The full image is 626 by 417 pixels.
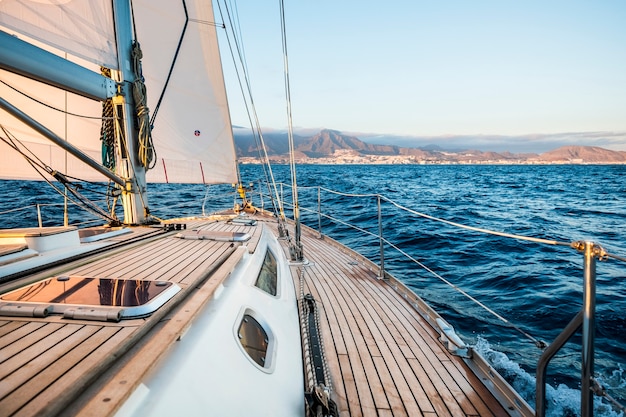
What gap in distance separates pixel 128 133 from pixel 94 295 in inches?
131

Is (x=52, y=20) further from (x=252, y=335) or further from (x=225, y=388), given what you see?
(x=225, y=388)

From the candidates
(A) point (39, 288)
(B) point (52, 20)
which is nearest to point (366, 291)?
(A) point (39, 288)

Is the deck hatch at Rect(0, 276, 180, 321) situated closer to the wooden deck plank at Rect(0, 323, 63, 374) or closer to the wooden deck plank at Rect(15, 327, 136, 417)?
the wooden deck plank at Rect(0, 323, 63, 374)

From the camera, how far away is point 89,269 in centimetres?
242

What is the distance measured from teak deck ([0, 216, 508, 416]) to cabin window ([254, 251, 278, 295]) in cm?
26

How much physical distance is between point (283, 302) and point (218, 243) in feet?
3.01

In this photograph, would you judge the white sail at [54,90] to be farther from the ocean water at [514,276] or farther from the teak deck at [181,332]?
the teak deck at [181,332]

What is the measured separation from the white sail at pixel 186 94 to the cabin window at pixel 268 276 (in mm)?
3526

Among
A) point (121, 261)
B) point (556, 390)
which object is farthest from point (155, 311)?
point (556, 390)

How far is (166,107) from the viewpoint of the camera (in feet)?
20.2

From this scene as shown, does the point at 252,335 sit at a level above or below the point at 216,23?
below

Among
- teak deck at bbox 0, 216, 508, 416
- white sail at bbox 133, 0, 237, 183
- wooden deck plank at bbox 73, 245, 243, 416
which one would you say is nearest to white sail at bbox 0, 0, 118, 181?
white sail at bbox 133, 0, 237, 183

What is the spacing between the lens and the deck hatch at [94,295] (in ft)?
5.58

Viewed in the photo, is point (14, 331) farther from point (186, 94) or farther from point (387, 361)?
point (186, 94)
